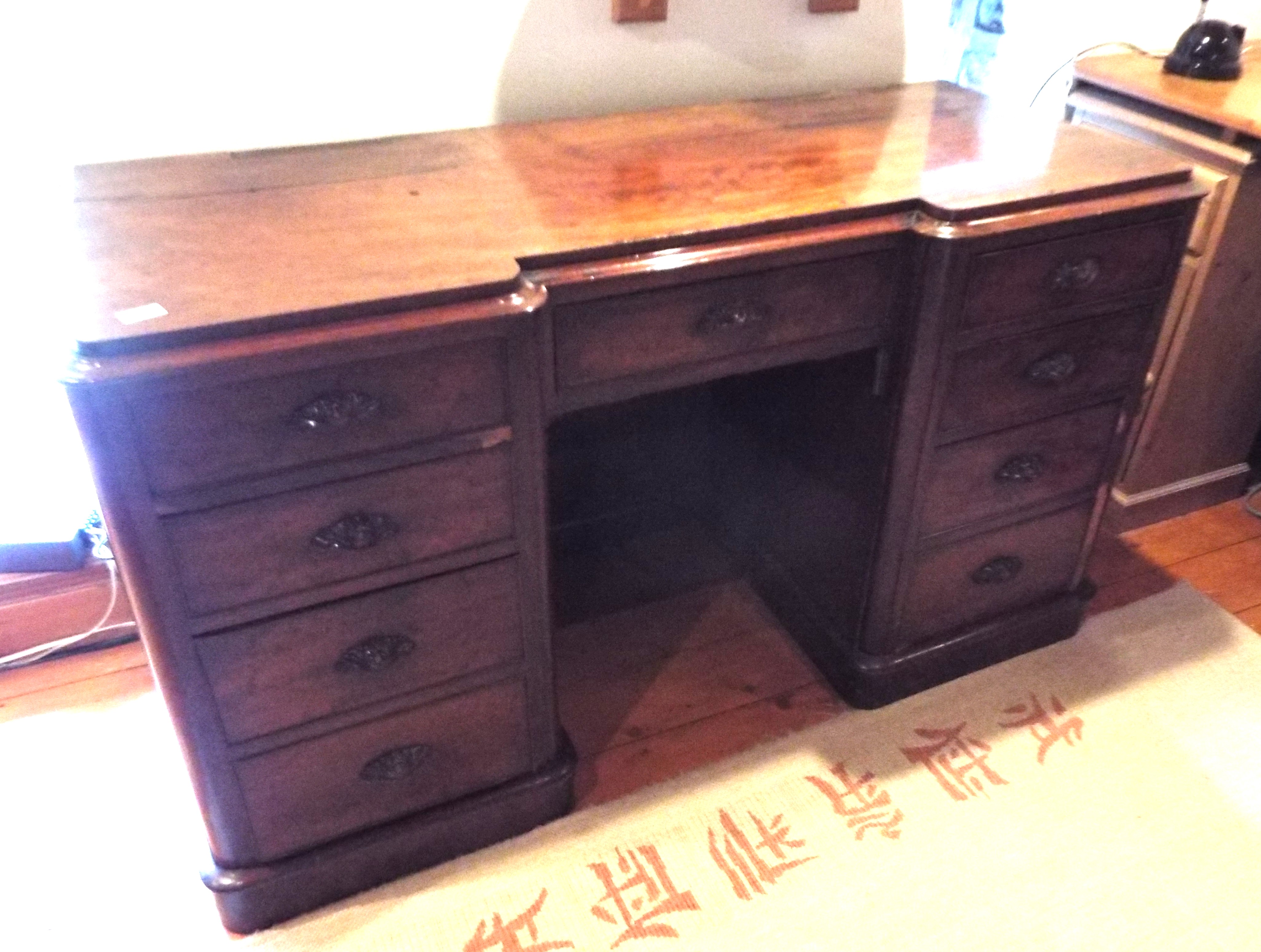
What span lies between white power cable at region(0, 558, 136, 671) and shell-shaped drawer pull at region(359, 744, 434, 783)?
64 cm

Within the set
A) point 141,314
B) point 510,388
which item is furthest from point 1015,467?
point 141,314

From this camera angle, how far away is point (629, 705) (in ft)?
5.32

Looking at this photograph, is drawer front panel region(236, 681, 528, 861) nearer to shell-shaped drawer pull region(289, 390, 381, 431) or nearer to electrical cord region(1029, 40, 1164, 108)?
shell-shaped drawer pull region(289, 390, 381, 431)

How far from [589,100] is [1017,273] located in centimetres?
66

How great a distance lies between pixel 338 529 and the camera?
1091 mm

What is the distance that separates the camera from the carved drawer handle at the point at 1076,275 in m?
1.32

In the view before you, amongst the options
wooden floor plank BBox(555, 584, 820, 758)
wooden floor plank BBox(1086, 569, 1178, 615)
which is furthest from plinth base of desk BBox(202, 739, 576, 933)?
wooden floor plank BBox(1086, 569, 1178, 615)

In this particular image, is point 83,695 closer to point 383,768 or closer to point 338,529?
point 383,768

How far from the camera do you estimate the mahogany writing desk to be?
101cm

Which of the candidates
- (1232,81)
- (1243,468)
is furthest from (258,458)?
(1243,468)

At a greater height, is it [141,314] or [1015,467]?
[141,314]

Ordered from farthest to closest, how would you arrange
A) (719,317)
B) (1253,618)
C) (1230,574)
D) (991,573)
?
(1230,574)
(1253,618)
(991,573)
(719,317)

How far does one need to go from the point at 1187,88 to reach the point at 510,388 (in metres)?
1.36

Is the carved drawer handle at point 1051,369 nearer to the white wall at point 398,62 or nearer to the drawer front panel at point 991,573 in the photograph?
the drawer front panel at point 991,573
